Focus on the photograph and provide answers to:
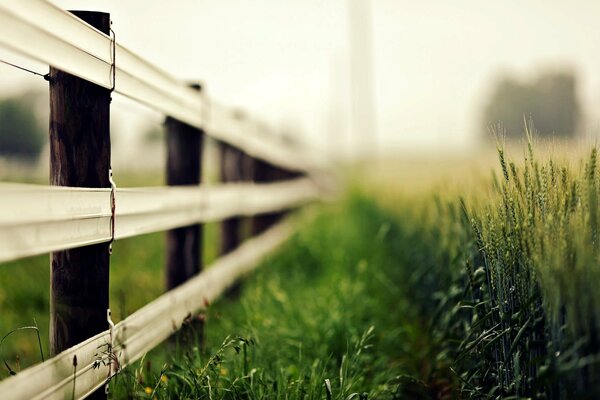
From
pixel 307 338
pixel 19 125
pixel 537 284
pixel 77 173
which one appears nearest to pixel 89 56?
pixel 77 173

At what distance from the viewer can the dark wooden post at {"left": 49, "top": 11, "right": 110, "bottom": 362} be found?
2.30 m

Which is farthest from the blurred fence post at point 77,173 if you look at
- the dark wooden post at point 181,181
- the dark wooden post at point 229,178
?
the dark wooden post at point 229,178

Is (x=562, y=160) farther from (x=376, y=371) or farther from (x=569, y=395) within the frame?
(x=376, y=371)

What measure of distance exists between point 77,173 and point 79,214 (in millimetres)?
235

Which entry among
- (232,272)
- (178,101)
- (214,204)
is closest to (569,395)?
(178,101)

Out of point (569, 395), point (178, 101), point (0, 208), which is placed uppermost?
point (178, 101)

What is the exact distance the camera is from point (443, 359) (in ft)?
10.7

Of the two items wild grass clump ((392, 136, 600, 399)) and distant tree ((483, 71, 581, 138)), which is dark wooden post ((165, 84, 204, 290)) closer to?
wild grass clump ((392, 136, 600, 399))

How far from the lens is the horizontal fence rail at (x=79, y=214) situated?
5.77 ft

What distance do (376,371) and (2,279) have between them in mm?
2992

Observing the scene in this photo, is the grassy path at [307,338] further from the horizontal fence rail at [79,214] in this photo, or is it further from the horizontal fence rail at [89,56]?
the horizontal fence rail at [89,56]

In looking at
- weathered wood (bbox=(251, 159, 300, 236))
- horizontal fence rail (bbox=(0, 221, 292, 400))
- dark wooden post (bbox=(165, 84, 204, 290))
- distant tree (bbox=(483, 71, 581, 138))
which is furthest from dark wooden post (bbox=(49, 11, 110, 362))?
distant tree (bbox=(483, 71, 581, 138))

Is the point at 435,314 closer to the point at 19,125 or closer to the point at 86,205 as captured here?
the point at 86,205

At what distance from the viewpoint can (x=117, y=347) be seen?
8.41 ft
